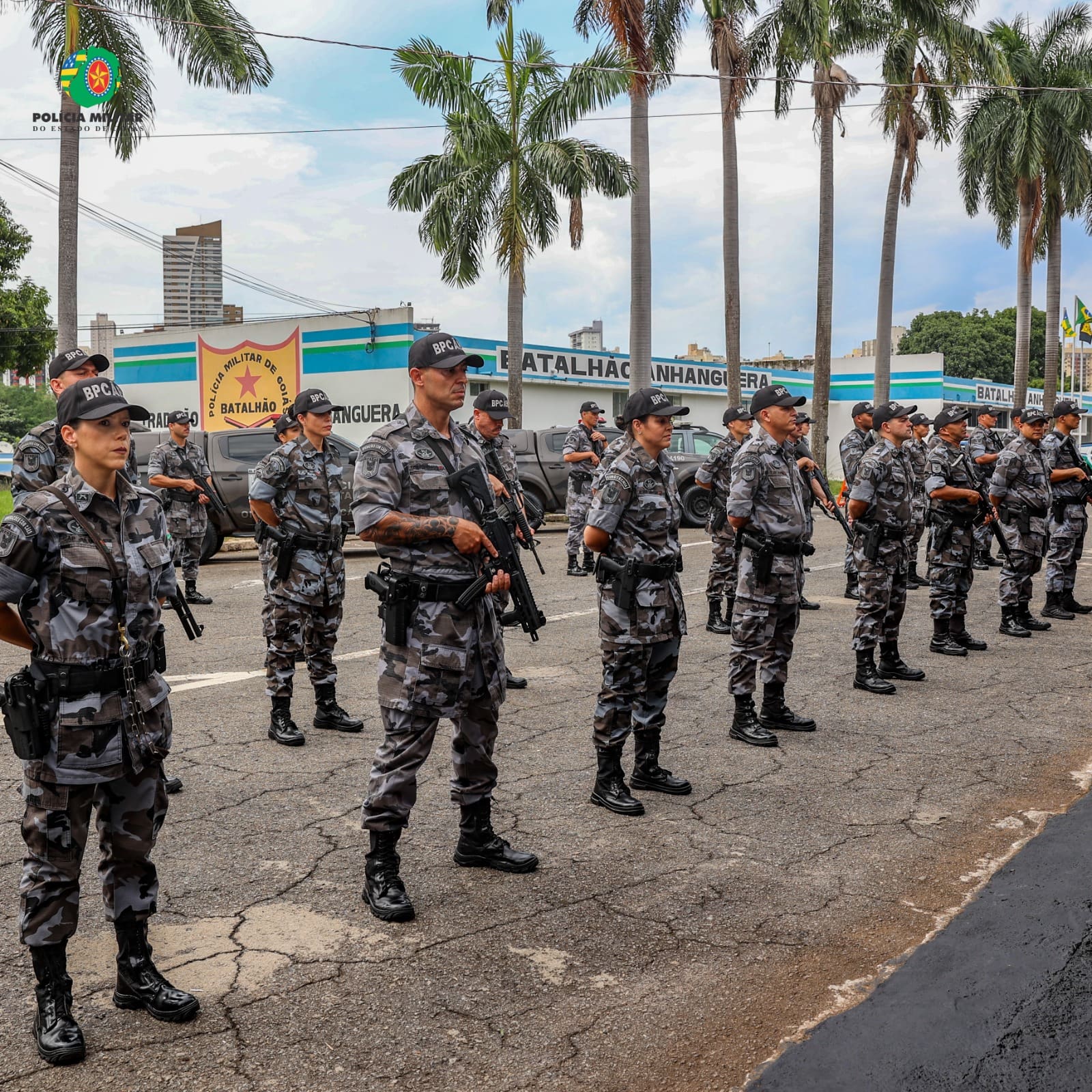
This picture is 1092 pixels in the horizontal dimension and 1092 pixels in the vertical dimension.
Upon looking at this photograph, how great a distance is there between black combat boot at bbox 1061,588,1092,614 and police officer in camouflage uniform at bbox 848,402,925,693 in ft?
11.6

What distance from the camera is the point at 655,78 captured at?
21.6 m

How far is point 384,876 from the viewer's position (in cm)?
402

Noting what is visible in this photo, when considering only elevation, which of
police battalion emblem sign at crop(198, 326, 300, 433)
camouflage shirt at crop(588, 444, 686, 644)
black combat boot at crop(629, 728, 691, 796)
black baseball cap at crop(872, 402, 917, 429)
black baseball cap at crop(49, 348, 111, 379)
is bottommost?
black combat boot at crop(629, 728, 691, 796)

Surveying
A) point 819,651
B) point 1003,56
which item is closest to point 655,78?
point 1003,56

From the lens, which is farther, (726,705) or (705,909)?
(726,705)

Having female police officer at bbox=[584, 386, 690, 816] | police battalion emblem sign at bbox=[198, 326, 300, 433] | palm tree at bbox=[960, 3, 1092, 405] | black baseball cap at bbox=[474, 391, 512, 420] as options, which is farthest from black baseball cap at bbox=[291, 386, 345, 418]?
palm tree at bbox=[960, 3, 1092, 405]

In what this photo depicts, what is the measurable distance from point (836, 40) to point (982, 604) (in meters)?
18.8

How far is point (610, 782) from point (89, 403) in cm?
290

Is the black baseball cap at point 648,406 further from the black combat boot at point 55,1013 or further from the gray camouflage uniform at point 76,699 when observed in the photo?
the black combat boot at point 55,1013

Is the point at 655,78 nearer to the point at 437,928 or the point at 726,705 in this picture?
the point at 726,705

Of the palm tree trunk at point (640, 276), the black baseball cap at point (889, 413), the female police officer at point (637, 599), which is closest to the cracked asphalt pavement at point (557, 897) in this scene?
the female police officer at point (637, 599)

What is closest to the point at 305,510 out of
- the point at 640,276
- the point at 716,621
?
the point at 716,621

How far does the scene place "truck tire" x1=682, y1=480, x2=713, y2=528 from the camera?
61.1 feet

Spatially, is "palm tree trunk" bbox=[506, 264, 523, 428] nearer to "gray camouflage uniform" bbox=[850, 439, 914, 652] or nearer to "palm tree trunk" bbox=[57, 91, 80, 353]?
"palm tree trunk" bbox=[57, 91, 80, 353]
